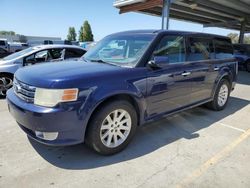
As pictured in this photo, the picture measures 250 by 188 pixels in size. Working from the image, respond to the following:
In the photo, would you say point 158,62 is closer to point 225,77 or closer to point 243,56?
point 225,77

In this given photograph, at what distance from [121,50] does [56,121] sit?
1773 mm

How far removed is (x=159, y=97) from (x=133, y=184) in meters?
1.50

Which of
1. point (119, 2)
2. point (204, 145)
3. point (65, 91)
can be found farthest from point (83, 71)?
point (119, 2)

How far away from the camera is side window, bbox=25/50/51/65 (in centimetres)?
650

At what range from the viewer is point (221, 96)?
554 centimetres

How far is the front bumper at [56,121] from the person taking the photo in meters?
2.62

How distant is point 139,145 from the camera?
11.8 ft

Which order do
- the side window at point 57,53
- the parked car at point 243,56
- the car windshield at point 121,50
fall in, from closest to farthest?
the car windshield at point 121,50 → the side window at point 57,53 → the parked car at point 243,56

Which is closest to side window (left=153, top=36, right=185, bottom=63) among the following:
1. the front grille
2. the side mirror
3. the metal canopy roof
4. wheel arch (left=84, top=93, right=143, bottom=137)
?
the side mirror

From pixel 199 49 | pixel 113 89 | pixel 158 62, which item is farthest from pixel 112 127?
pixel 199 49

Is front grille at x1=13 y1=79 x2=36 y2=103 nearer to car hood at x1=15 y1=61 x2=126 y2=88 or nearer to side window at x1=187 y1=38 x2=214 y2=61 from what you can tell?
car hood at x1=15 y1=61 x2=126 y2=88

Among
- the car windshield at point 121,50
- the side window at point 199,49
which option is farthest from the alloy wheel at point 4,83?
the side window at point 199,49

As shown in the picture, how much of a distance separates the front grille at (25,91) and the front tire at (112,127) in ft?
2.66

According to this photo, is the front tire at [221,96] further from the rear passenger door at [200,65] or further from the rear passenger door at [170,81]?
the rear passenger door at [170,81]
